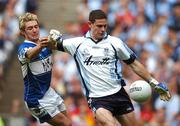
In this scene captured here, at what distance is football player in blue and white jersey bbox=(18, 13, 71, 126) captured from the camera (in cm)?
1339

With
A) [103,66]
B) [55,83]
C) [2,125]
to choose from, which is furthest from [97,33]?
[55,83]

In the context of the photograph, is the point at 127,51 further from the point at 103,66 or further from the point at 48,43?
the point at 48,43

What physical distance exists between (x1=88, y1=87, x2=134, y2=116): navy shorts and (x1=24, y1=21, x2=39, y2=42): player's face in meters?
1.29

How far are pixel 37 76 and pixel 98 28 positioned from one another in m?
1.24

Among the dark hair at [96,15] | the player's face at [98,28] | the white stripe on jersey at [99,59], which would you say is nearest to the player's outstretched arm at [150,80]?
the white stripe on jersey at [99,59]

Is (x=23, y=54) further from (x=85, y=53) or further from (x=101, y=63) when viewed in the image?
(x=101, y=63)

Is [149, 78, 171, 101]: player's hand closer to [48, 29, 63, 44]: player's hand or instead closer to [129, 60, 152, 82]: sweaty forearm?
[129, 60, 152, 82]: sweaty forearm

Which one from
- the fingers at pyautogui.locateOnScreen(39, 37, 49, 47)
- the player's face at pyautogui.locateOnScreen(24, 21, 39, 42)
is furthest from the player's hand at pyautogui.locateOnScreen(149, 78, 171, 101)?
the player's face at pyautogui.locateOnScreen(24, 21, 39, 42)

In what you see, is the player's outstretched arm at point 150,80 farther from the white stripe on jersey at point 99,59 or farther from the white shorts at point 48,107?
the white shorts at point 48,107

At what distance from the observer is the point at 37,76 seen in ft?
44.4

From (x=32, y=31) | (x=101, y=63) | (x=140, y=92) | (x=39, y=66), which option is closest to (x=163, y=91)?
(x=140, y=92)

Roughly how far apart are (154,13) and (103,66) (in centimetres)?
829

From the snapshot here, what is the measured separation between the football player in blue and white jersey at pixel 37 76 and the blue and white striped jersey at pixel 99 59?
462mm

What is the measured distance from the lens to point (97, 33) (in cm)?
1329
